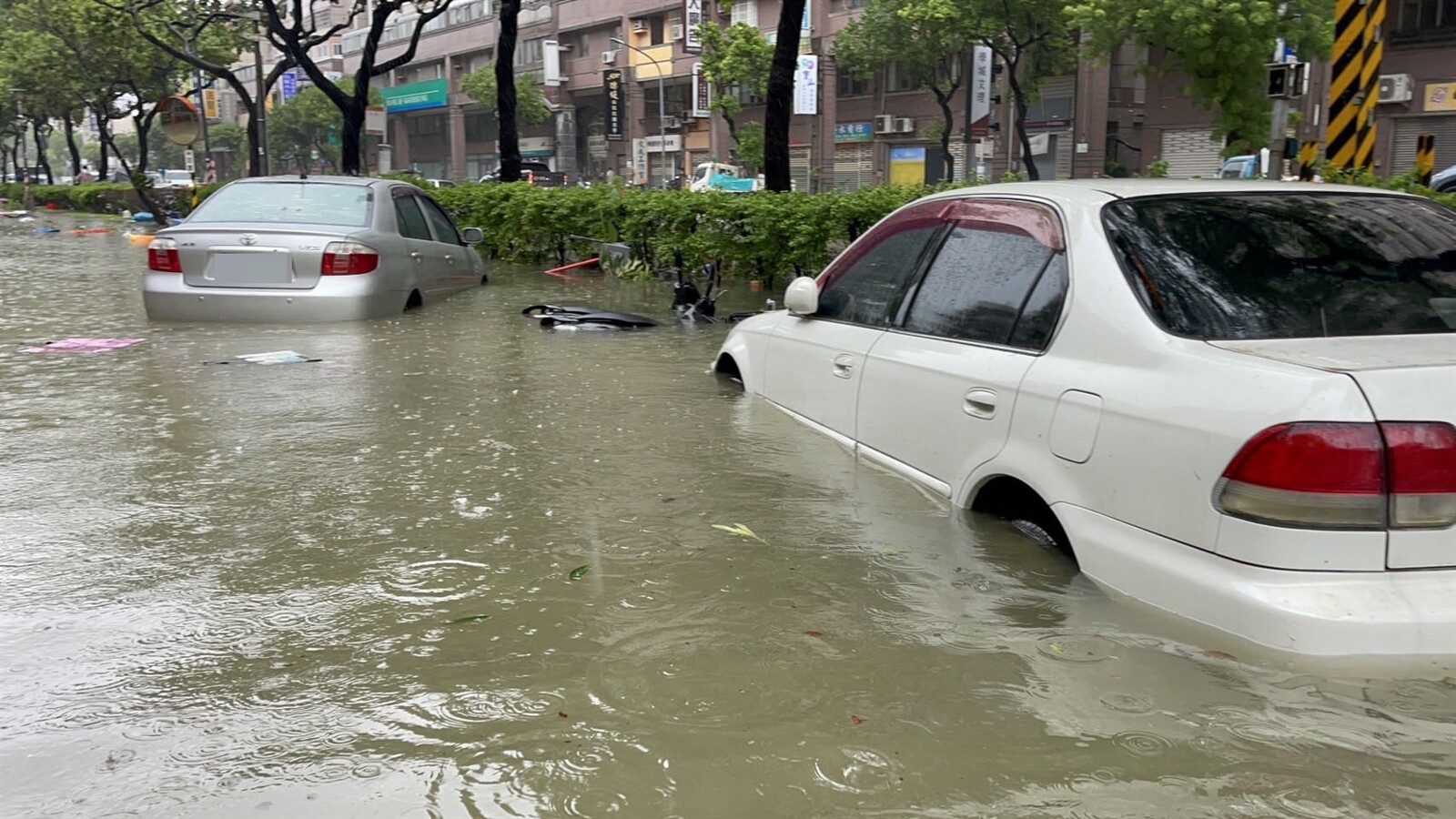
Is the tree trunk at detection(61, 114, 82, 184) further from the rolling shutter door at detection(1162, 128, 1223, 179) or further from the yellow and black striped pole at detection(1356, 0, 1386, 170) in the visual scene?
the yellow and black striped pole at detection(1356, 0, 1386, 170)

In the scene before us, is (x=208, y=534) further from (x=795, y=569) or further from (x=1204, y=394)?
(x=1204, y=394)

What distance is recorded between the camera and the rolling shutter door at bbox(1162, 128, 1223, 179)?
37.5 m

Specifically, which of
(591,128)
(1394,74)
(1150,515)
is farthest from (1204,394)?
(591,128)

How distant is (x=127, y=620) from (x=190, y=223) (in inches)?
255

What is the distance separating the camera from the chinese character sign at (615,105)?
5828 cm

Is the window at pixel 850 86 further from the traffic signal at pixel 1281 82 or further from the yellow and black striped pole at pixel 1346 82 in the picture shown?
the traffic signal at pixel 1281 82

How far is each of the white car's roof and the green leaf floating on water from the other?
1.51 metres

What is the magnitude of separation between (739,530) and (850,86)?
4878 cm

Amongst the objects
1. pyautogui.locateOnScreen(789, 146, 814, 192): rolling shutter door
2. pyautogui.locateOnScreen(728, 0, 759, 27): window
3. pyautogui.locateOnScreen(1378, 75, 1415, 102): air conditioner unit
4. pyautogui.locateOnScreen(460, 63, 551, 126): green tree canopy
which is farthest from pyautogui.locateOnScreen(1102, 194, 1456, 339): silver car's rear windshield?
pyautogui.locateOnScreen(460, 63, 551, 126): green tree canopy

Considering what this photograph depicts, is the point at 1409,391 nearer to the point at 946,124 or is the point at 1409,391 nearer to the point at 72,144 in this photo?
the point at 946,124

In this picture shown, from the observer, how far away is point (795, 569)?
3752 mm

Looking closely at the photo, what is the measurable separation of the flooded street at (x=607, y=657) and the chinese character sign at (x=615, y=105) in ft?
181

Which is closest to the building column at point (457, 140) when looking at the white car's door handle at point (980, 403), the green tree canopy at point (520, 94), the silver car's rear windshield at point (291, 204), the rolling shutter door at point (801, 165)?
the green tree canopy at point (520, 94)

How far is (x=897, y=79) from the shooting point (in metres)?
48.3
